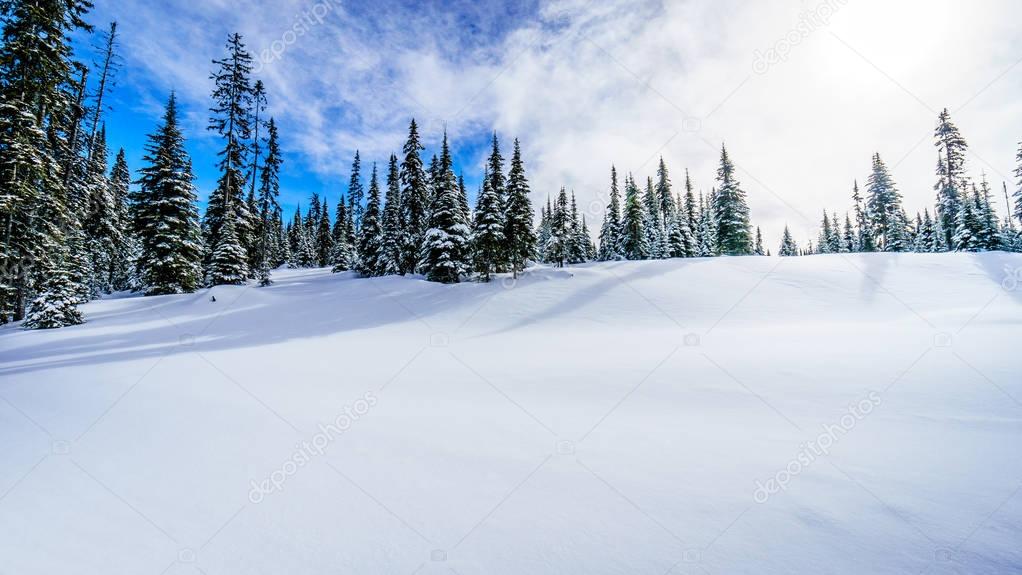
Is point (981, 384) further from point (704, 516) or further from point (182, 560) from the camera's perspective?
point (182, 560)

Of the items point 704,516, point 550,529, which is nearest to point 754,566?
point 704,516

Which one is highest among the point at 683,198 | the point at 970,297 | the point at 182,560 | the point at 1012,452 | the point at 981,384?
the point at 683,198

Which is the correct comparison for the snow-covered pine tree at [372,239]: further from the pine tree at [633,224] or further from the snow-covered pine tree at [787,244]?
the snow-covered pine tree at [787,244]

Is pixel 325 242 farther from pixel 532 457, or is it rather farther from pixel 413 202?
pixel 532 457

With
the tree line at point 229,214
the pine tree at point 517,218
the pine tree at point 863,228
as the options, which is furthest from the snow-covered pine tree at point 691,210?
the pine tree at point 517,218

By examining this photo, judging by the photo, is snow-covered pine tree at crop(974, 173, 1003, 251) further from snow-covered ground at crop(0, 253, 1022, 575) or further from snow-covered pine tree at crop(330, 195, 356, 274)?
snow-covered pine tree at crop(330, 195, 356, 274)

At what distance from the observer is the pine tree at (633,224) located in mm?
46938

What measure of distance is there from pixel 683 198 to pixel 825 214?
40887mm

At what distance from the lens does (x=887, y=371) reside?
6.86 metres

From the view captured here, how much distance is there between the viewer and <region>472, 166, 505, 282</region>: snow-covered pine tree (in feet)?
87.6

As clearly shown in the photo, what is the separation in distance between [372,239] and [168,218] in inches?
699

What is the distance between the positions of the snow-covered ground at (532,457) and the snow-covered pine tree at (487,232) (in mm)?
15928

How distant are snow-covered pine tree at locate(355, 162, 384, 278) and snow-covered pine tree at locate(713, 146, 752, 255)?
38.6m

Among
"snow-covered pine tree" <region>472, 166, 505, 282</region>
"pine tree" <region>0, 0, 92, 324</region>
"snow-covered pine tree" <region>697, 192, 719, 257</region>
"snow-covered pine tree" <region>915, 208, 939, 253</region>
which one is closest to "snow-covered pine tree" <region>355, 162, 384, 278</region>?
"snow-covered pine tree" <region>472, 166, 505, 282</region>
